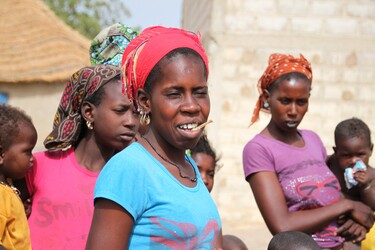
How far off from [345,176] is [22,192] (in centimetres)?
180

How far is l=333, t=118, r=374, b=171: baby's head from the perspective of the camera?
3.81 meters

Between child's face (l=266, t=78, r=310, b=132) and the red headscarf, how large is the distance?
1.34 meters

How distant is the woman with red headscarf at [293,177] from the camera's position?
3.28 metres

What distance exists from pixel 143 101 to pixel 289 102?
1511 millimetres

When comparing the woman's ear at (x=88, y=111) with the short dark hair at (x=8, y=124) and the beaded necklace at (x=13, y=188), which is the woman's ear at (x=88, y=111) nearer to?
the short dark hair at (x=8, y=124)

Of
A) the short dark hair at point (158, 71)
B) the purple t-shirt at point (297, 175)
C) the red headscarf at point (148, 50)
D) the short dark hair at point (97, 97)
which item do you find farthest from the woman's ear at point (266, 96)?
the short dark hair at point (158, 71)

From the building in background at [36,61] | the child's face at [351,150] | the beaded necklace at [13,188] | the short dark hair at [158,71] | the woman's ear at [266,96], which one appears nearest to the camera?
the short dark hair at [158,71]

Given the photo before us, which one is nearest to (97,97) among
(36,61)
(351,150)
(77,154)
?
(77,154)

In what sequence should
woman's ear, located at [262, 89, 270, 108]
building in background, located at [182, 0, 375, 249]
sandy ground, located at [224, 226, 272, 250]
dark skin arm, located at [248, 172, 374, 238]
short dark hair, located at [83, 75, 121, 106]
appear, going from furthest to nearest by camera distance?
building in background, located at [182, 0, 375, 249] → sandy ground, located at [224, 226, 272, 250] → woman's ear, located at [262, 89, 270, 108] → dark skin arm, located at [248, 172, 374, 238] → short dark hair, located at [83, 75, 121, 106]

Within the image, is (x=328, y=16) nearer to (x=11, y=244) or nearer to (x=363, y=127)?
(x=363, y=127)

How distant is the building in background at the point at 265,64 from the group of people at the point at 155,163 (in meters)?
3.51

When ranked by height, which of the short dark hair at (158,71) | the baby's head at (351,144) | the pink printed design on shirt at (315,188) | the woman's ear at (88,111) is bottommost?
the pink printed design on shirt at (315,188)

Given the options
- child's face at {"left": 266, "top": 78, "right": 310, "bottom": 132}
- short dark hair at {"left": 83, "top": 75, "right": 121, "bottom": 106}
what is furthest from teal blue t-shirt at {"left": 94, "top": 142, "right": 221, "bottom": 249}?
child's face at {"left": 266, "top": 78, "right": 310, "bottom": 132}

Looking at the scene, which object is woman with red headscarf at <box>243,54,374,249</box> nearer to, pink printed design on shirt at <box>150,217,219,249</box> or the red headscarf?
pink printed design on shirt at <box>150,217,219,249</box>
